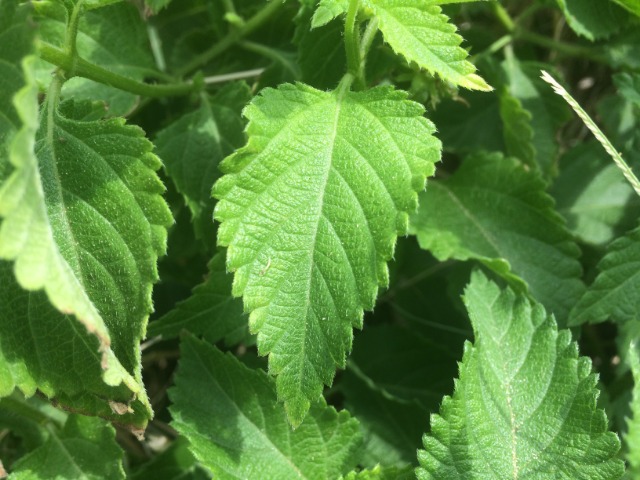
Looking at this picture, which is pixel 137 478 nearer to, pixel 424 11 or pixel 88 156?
pixel 88 156

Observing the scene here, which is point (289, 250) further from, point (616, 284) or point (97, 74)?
point (616, 284)

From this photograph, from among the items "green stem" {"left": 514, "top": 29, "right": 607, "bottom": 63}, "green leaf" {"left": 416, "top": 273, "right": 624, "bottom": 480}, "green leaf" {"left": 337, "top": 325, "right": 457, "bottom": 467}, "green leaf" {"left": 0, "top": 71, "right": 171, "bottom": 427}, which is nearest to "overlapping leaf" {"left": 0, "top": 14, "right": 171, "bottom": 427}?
"green leaf" {"left": 0, "top": 71, "right": 171, "bottom": 427}

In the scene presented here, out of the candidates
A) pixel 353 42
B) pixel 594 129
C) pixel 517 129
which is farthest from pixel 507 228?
pixel 353 42

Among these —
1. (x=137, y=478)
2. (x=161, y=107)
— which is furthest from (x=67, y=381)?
(x=161, y=107)

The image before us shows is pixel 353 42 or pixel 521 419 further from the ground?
pixel 353 42

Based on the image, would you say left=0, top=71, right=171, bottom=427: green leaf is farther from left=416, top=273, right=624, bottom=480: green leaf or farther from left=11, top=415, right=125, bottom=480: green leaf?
left=416, top=273, right=624, bottom=480: green leaf

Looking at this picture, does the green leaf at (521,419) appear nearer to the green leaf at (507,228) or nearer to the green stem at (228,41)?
the green leaf at (507,228)
